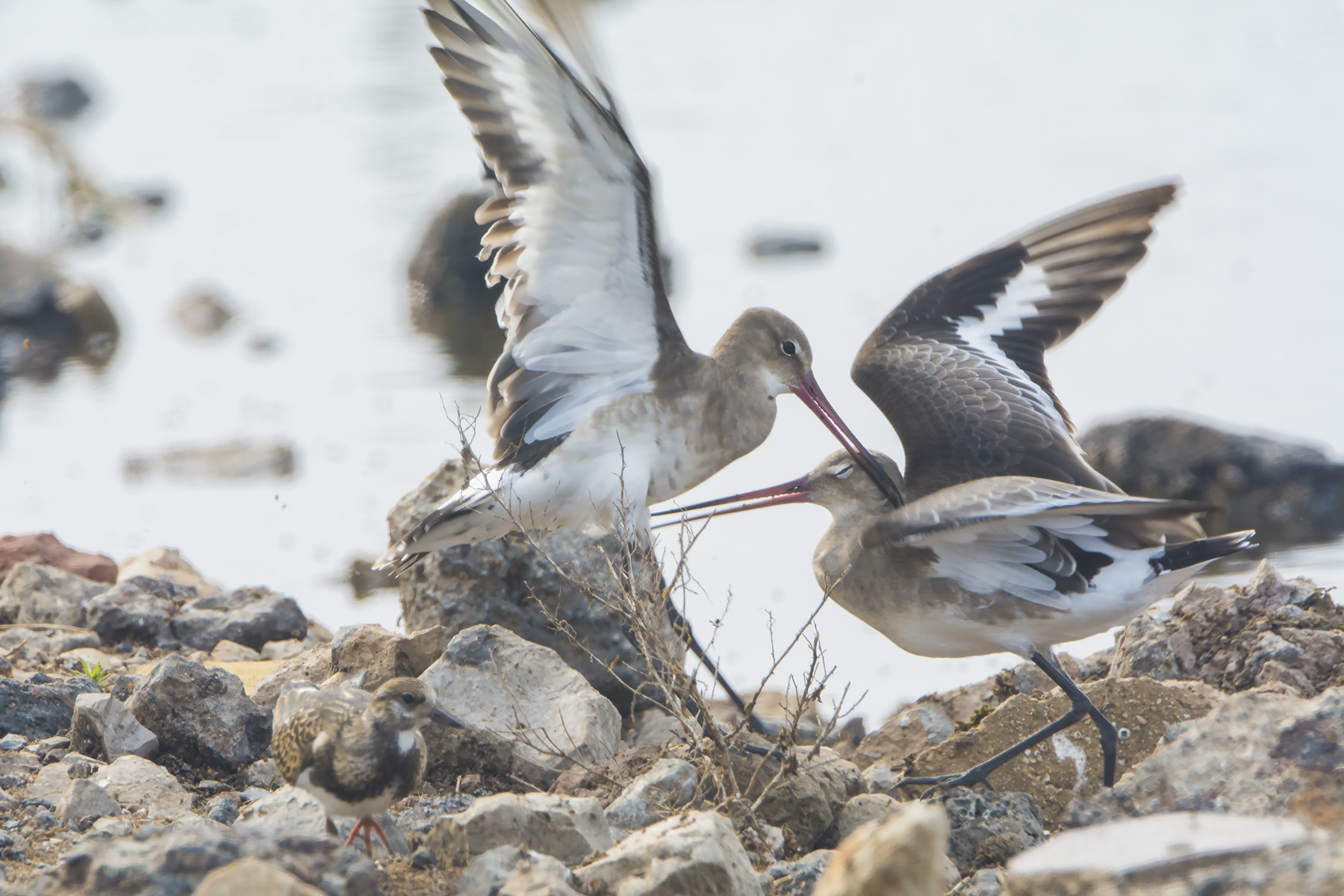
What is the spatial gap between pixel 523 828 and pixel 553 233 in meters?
2.73

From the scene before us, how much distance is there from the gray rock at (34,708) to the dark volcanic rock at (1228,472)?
7413 millimetres

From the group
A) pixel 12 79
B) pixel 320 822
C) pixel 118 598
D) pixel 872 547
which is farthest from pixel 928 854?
pixel 12 79

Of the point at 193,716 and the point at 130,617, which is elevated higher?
the point at 130,617

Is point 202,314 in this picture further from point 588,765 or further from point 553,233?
point 588,765

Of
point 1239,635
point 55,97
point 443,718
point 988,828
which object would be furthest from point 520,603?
point 55,97

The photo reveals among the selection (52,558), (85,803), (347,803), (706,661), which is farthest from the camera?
(52,558)

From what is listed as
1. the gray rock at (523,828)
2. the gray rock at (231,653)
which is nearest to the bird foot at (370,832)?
the gray rock at (523,828)

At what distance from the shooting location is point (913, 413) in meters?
6.45

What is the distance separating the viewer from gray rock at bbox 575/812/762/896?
3846 millimetres

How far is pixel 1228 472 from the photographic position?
34.3ft

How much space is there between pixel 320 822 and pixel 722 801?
124 centimetres

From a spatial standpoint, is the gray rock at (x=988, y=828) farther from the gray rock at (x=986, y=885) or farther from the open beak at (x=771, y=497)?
the open beak at (x=771, y=497)

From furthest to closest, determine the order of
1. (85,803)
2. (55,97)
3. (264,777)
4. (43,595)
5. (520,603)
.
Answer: (55,97) < (43,595) < (520,603) < (264,777) < (85,803)

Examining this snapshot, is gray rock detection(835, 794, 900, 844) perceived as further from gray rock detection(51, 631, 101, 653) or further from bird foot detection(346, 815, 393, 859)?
gray rock detection(51, 631, 101, 653)
